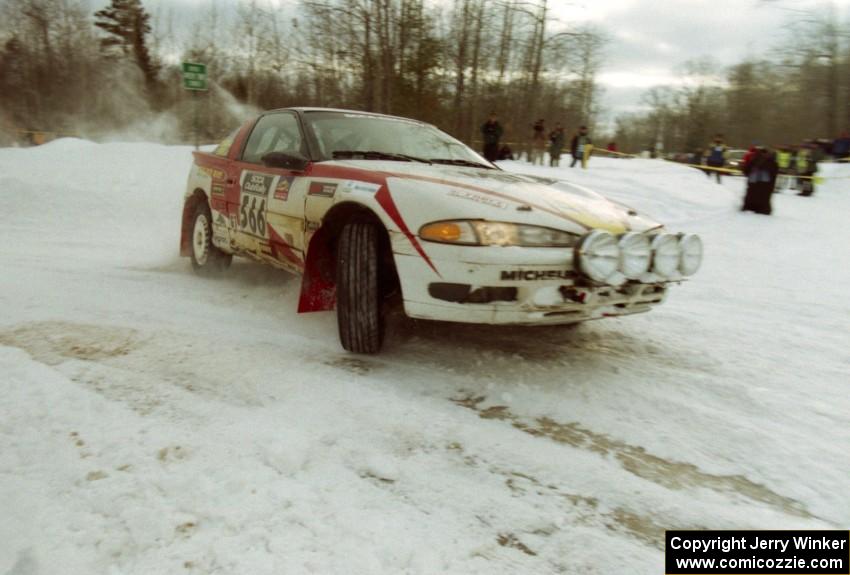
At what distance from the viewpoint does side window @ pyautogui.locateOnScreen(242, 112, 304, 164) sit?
13.5 feet

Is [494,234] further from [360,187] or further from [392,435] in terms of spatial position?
[392,435]

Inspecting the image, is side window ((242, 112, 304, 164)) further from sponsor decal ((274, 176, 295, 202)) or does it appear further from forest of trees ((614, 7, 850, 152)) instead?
forest of trees ((614, 7, 850, 152))

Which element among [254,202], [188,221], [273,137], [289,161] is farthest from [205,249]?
[289,161]

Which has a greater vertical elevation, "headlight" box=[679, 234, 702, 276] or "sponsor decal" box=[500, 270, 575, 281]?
"headlight" box=[679, 234, 702, 276]

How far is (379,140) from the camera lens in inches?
158

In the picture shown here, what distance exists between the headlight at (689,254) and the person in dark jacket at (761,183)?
431 inches

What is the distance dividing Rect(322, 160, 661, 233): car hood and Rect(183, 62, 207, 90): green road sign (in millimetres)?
9450

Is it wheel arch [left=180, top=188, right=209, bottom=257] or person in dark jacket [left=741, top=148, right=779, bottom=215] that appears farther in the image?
person in dark jacket [left=741, top=148, right=779, bottom=215]

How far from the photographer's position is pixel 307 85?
20.2 metres

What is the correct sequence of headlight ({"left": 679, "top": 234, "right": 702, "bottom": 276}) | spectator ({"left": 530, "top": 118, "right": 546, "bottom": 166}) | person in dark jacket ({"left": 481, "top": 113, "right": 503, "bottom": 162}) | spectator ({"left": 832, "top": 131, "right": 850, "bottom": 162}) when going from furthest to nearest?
spectator ({"left": 832, "top": 131, "right": 850, "bottom": 162}), spectator ({"left": 530, "top": 118, "right": 546, "bottom": 166}), person in dark jacket ({"left": 481, "top": 113, "right": 503, "bottom": 162}), headlight ({"left": 679, "top": 234, "right": 702, "bottom": 276})

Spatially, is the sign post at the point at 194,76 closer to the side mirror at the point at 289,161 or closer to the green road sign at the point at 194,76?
the green road sign at the point at 194,76

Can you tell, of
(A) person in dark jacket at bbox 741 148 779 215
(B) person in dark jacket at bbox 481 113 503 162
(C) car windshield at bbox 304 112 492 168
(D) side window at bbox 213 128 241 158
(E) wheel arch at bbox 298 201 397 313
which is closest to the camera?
(E) wheel arch at bbox 298 201 397 313

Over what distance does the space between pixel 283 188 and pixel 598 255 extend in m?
2.15

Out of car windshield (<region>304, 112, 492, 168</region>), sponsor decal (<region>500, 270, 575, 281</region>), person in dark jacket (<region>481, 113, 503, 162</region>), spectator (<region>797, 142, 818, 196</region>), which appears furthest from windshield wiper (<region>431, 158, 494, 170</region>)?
spectator (<region>797, 142, 818, 196</region>)
